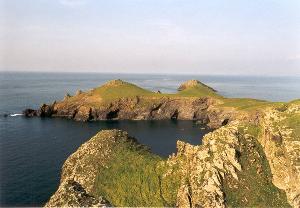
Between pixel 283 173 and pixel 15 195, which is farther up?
pixel 283 173

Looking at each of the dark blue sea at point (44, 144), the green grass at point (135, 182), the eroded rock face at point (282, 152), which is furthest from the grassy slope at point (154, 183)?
the dark blue sea at point (44, 144)

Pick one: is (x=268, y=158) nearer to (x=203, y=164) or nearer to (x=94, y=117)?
(x=203, y=164)

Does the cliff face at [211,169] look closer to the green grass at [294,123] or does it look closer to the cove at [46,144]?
the green grass at [294,123]

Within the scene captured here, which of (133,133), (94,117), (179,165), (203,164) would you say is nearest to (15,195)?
(179,165)

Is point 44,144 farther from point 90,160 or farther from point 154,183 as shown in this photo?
point 154,183

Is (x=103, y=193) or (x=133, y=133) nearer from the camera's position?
(x=103, y=193)

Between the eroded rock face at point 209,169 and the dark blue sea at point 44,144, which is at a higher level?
the eroded rock face at point 209,169

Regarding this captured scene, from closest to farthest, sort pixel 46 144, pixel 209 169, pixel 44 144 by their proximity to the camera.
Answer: pixel 209 169
pixel 44 144
pixel 46 144

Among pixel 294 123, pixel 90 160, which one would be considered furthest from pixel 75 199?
pixel 90 160
